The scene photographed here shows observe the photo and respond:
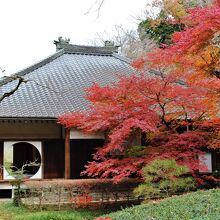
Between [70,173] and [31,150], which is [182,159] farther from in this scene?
[31,150]

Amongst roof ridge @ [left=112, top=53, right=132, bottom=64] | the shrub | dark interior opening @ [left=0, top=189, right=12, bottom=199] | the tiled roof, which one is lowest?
dark interior opening @ [left=0, top=189, right=12, bottom=199]

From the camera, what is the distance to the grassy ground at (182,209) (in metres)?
7.88

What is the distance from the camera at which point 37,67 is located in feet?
57.8

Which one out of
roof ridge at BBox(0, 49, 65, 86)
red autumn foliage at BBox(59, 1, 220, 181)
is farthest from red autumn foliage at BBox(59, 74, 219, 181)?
roof ridge at BBox(0, 49, 65, 86)

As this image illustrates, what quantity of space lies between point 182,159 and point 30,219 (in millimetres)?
4402

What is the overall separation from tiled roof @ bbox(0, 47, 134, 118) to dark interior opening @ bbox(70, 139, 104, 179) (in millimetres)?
1393

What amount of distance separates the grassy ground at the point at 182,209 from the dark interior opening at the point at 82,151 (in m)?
6.38

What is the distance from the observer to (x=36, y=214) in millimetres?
10711

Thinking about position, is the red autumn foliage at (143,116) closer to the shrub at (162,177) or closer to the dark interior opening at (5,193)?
the shrub at (162,177)

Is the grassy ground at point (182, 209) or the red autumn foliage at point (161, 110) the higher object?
the red autumn foliage at point (161, 110)

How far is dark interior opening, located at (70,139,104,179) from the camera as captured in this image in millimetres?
15477

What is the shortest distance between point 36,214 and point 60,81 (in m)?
7.28

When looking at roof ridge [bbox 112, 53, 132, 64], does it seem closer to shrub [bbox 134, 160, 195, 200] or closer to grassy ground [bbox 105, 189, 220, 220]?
shrub [bbox 134, 160, 195, 200]

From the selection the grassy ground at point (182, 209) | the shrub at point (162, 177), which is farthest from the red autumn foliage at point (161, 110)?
the grassy ground at point (182, 209)
